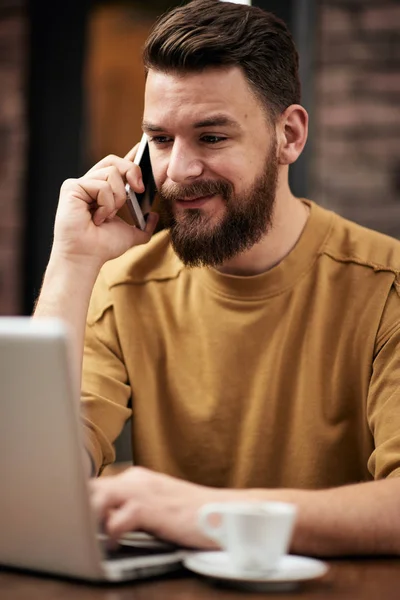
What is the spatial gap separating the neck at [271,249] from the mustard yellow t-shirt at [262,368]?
27 mm

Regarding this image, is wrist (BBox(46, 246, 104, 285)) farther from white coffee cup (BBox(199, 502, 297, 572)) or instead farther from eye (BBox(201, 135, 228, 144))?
white coffee cup (BBox(199, 502, 297, 572))

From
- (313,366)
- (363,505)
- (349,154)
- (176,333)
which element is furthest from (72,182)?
(349,154)

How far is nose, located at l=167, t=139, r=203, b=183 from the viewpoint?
1.55 metres

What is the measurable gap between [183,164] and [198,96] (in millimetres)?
113

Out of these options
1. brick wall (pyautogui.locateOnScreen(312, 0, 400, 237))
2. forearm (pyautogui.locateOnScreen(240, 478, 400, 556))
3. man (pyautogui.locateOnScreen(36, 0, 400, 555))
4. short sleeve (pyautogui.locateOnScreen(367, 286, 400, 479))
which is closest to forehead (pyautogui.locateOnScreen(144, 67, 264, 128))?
man (pyautogui.locateOnScreen(36, 0, 400, 555))

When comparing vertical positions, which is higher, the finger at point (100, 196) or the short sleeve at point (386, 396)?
the finger at point (100, 196)

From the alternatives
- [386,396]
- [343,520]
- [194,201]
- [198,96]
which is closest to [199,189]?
[194,201]

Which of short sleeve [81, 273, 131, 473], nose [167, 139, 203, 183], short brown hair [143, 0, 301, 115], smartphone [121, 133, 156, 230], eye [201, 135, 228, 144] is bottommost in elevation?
short sleeve [81, 273, 131, 473]

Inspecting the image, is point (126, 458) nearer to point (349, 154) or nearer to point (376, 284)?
point (376, 284)

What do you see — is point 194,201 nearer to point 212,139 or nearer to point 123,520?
point 212,139

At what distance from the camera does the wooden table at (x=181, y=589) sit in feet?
3.00

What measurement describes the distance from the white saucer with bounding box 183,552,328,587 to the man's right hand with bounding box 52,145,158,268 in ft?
2.29

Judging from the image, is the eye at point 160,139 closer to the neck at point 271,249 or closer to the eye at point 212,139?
the eye at point 212,139

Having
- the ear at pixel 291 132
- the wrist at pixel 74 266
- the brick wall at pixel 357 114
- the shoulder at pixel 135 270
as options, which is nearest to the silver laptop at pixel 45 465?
the wrist at pixel 74 266
